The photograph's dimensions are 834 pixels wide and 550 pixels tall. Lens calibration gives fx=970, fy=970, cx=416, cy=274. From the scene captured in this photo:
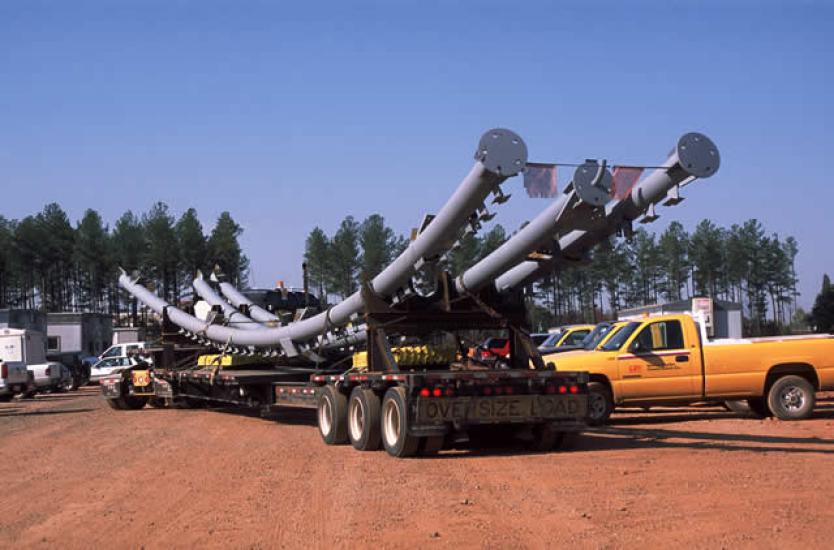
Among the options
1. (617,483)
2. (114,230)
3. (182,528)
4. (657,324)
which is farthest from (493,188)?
(114,230)

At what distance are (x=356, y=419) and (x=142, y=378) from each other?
12.9 metres

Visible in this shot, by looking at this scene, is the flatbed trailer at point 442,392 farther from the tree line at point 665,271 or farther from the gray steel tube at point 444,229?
the tree line at point 665,271

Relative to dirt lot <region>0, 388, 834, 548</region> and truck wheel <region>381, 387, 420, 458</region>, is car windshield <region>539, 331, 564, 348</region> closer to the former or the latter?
dirt lot <region>0, 388, 834, 548</region>

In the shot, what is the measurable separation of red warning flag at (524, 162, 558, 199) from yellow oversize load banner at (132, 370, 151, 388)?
1666 cm

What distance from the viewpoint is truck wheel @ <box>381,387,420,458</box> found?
1277 centimetres

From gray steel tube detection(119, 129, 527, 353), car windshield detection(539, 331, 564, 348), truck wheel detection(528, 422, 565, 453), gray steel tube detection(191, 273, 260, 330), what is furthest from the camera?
car windshield detection(539, 331, 564, 348)

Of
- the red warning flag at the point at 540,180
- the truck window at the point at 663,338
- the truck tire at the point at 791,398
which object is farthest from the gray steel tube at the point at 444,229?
the truck tire at the point at 791,398

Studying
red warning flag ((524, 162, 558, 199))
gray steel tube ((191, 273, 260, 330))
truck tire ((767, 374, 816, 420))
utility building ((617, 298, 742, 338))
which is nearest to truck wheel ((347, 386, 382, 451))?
red warning flag ((524, 162, 558, 199))

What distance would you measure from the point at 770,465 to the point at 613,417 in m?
8.76

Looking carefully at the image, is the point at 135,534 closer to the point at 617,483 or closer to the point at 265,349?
the point at 617,483

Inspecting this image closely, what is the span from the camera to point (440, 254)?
13328 mm

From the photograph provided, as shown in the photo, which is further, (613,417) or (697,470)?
(613,417)

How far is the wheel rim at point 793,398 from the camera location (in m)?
18.0

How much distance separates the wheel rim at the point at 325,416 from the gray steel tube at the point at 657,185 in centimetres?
416
